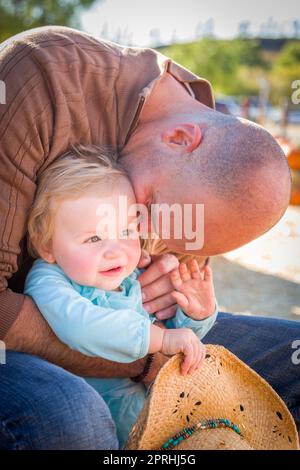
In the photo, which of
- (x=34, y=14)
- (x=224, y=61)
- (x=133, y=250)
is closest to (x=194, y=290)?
(x=133, y=250)

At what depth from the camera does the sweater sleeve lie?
5.01ft

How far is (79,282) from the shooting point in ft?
5.46

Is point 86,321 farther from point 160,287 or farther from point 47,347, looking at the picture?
point 160,287

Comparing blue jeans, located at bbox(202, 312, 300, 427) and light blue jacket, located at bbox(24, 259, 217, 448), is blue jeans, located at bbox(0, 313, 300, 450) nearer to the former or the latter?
light blue jacket, located at bbox(24, 259, 217, 448)

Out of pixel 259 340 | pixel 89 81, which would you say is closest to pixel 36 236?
pixel 89 81

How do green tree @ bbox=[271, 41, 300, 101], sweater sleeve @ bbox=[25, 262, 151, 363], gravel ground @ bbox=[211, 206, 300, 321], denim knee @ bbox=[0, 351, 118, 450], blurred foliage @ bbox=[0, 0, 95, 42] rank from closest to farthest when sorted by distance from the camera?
denim knee @ bbox=[0, 351, 118, 450], sweater sleeve @ bbox=[25, 262, 151, 363], gravel ground @ bbox=[211, 206, 300, 321], blurred foliage @ bbox=[0, 0, 95, 42], green tree @ bbox=[271, 41, 300, 101]

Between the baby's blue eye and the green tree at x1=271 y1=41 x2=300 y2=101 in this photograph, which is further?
the green tree at x1=271 y1=41 x2=300 y2=101

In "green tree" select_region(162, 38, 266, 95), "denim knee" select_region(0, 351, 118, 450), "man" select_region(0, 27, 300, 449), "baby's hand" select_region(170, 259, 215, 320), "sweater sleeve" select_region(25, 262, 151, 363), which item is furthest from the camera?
"green tree" select_region(162, 38, 266, 95)

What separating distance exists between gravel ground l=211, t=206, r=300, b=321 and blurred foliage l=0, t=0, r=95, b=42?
7.09 metres

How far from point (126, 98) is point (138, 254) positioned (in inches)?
18.3

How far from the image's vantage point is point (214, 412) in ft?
5.41

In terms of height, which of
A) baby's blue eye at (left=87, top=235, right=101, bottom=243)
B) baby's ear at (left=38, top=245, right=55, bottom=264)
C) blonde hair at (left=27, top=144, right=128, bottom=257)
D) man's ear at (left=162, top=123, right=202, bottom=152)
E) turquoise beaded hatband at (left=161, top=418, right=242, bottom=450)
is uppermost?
man's ear at (left=162, top=123, right=202, bottom=152)

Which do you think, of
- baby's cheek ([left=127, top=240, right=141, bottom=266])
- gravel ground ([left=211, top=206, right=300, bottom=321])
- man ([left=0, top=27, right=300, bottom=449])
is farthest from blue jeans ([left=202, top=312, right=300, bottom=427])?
gravel ground ([left=211, top=206, right=300, bottom=321])

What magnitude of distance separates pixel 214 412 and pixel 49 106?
0.95 meters
